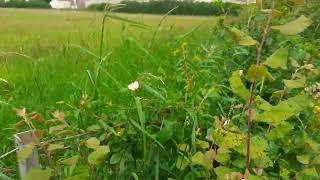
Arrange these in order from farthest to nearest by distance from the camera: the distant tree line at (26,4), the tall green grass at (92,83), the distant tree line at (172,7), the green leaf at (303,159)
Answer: the distant tree line at (26,4) < the distant tree line at (172,7) < the tall green grass at (92,83) < the green leaf at (303,159)

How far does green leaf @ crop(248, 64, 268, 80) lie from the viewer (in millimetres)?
1151

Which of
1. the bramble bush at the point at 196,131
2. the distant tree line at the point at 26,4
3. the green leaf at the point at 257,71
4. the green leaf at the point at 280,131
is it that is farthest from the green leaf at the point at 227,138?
the distant tree line at the point at 26,4

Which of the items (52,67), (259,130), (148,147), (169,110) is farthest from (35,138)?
Answer: (52,67)

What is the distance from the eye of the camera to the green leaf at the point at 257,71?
1151 millimetres

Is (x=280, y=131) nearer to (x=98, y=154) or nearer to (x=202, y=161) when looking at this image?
(x=202, y=161)

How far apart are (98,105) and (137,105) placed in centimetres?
30

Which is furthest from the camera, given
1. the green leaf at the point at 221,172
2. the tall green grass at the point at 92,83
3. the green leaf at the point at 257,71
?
the tall green grass at the point at 92,83

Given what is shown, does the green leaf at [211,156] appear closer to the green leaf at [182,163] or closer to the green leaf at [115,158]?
the green leaf at [182,163]

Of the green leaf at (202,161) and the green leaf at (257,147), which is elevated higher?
the green leaf at (257,147)

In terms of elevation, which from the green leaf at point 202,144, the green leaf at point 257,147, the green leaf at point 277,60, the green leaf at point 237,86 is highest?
the green leaf at point 277,60

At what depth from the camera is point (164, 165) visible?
5.61 feet

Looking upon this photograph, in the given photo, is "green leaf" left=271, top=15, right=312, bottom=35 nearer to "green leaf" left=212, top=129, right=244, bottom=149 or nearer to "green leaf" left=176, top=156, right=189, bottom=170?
"green leaf" left=212, top=129, right=244, bottom=149

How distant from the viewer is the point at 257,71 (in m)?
1.16

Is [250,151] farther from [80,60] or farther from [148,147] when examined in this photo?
[80,60]
